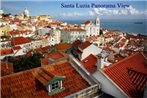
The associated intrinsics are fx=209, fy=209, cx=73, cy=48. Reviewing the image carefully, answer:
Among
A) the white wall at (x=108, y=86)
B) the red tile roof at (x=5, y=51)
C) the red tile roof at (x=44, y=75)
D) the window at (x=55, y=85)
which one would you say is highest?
the red tile roof at (x=44, y=75)

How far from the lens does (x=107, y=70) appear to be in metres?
11.3

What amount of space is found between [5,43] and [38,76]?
173 feet

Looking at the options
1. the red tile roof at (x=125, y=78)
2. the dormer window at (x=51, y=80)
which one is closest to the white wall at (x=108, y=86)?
the red tile roof at (x=125, y=78)

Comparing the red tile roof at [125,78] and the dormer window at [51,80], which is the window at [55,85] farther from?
the red tile roof at [125,78]

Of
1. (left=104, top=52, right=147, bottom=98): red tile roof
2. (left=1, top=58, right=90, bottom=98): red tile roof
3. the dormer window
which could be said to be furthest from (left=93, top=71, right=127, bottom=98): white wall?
the dormer window

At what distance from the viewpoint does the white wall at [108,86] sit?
10.4m

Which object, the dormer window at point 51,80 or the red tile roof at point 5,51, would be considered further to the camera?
the red tile roof at point 5,51

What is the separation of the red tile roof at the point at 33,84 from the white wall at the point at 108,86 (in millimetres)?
789

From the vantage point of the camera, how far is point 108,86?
1073 cm

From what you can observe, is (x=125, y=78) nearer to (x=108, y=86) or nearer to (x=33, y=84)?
(x=108, y=86)

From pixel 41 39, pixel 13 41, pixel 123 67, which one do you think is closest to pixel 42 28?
pixel 41 39

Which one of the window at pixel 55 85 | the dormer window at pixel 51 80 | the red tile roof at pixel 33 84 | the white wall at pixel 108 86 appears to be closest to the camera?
the red tile roof at pixel 33 84

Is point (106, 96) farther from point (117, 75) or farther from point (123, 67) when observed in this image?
point (123, 67)

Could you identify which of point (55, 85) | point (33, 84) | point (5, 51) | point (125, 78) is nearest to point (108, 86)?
point (125, 78)
